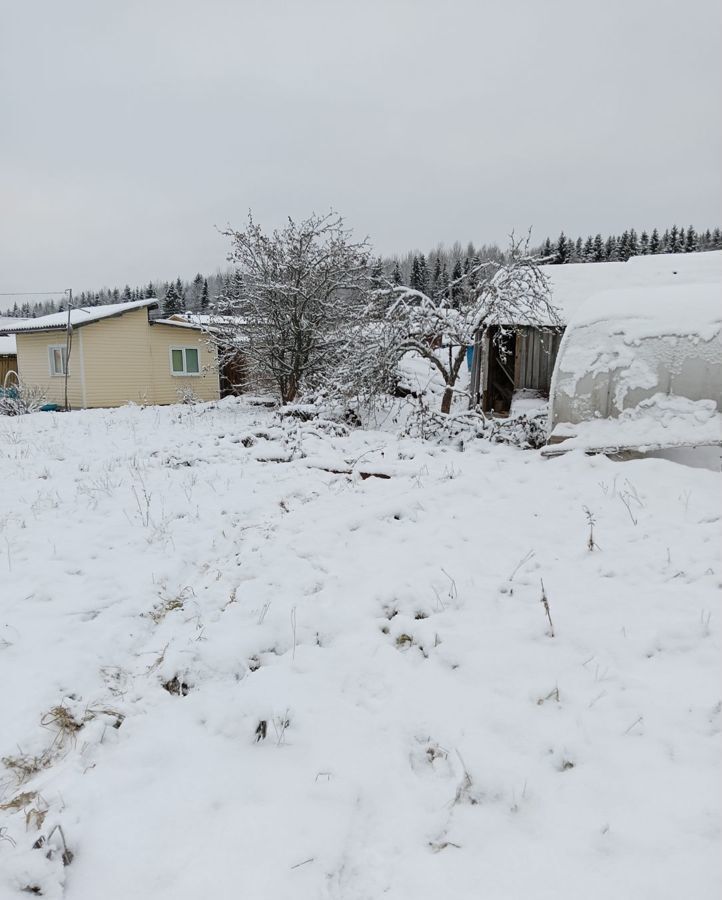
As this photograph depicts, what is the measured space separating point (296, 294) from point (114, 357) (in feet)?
36.7

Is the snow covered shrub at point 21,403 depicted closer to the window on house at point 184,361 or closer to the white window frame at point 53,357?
the white window frame at point 53,357

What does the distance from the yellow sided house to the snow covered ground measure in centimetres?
1628

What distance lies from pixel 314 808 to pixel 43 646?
82.6 inches

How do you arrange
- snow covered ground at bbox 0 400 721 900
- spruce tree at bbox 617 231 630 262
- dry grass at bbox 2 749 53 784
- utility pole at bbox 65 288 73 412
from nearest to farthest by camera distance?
snow covered ground at bbox 0 400 721 900, dry grass at bbox 2 749 53 784, utility pole at bbox 65 288 73 412, spruce tree at bbox 617 231 630 262

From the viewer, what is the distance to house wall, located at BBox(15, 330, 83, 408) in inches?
798

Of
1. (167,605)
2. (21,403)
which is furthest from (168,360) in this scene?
(167,605)

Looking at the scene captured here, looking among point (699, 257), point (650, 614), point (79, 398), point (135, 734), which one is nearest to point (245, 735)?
point (135, 734)

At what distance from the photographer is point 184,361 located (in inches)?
910

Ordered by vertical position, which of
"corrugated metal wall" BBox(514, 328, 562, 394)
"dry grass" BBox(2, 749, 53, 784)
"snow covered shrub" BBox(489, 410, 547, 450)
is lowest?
"dry grass" BBox(2, 749, 53, 784)

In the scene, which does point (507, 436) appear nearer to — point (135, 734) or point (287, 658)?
point (287, 658)

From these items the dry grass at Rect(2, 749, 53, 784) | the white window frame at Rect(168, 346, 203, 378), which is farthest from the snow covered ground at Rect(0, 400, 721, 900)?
the white window frame at Rect(168, 346, 203, 378)

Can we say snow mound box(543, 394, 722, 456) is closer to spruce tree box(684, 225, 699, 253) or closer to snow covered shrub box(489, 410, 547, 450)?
snow covered shrub box(489, 410, 547, 450)

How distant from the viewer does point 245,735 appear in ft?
8.12

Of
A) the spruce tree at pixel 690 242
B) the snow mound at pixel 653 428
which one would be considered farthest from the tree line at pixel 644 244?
the snow mound at pixel 653 428
